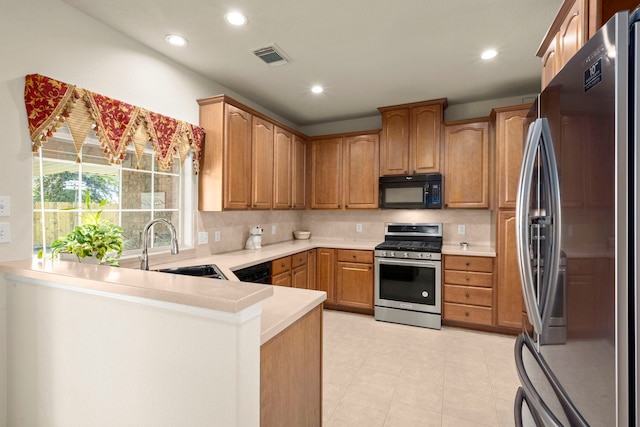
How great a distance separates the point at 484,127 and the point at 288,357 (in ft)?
11.3

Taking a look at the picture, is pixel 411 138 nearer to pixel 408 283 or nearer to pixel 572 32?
pixel 408 283

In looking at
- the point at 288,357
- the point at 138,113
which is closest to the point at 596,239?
the point at 288,357

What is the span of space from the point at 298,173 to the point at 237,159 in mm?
1353

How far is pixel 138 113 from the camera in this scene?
7.71 ft

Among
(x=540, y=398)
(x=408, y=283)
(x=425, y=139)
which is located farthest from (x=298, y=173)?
(x=540, y=398)

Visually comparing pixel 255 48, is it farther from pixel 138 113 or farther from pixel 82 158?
pixel 82 158

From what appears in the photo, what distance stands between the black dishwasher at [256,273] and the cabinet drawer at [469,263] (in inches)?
78.5

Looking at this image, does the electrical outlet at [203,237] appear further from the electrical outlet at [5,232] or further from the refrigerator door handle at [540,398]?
the refrigerator door handle at [540,398]

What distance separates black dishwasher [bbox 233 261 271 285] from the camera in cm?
271

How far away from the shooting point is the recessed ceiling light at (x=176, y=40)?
91.4 inches

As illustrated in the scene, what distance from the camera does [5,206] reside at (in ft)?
5.47

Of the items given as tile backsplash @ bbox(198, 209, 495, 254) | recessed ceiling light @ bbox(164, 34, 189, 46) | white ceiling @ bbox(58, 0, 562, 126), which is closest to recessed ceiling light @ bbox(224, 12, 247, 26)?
white ceiling @ bbox(58, 0, 562, 126)

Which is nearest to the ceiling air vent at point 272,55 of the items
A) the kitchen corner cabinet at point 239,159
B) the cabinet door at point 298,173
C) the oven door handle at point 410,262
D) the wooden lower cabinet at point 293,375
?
the kitchen corner cabinet at point 239,159

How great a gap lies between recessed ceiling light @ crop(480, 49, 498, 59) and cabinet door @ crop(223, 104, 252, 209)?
228 cm
